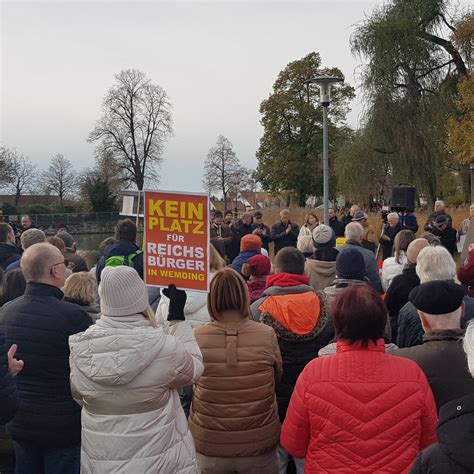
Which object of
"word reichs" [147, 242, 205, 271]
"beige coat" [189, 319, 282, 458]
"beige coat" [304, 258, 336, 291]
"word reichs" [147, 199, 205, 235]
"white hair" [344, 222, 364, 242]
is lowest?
"beige coat" [189, 319, 282, 458]

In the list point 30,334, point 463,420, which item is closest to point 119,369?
point 30,334

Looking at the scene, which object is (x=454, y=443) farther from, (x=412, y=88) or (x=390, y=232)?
(x=412, y=88)

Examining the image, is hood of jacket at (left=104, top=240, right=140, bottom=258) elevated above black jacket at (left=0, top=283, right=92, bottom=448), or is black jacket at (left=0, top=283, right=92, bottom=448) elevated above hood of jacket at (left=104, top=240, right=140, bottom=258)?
hood of jacket at (left=104, top=240, right=140, bottom=258)

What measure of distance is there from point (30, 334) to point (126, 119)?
43579mm

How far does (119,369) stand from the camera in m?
2.75

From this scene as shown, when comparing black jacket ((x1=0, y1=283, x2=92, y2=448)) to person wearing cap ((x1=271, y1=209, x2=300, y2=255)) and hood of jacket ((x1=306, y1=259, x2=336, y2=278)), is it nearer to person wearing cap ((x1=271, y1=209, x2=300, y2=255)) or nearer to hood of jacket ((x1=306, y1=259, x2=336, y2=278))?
hood of jacket ((x1=306, y1=259, x2=336, y2=278))

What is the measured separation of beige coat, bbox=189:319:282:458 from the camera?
10.8 feet

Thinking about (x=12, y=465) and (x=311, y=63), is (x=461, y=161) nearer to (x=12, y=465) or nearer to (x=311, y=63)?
(x=12, y=465)

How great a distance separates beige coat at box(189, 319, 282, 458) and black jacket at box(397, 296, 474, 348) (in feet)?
3.61

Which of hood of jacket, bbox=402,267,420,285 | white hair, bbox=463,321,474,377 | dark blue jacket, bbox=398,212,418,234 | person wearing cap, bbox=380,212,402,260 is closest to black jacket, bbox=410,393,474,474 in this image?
white hair, bbox=463,321,474,377

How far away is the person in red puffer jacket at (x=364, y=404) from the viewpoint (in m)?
2.46

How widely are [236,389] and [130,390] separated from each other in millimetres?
718

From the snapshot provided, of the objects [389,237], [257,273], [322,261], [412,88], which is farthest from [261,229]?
[412,88]

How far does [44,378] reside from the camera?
3.32 metres
